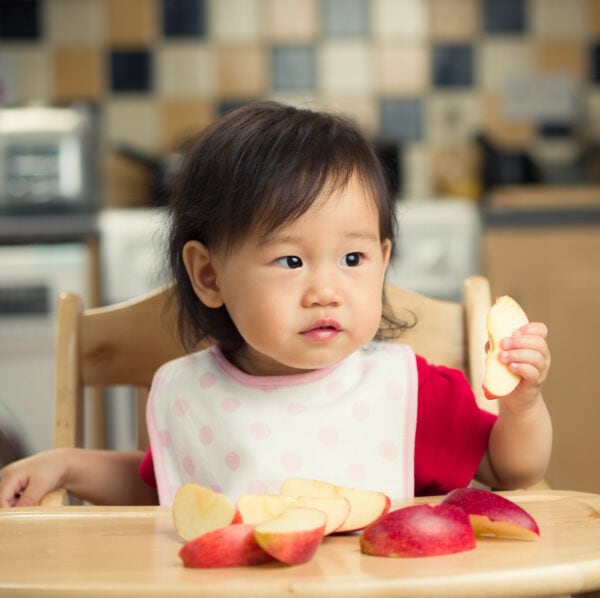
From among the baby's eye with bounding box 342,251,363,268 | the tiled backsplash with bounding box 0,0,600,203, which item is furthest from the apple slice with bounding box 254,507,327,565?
the tiled backsplash with bounding box 0,0,600,203

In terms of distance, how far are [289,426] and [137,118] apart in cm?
240

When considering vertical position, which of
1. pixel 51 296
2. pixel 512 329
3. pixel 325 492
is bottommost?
pixel 51 296

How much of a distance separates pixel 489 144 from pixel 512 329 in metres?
2.38

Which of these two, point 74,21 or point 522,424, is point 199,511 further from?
point 74,21

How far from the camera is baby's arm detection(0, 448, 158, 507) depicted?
1104mm

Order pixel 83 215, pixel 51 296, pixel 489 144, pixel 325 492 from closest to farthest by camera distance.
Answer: pixel 325 492
pixel 51 296
pixel 83 215
pixel 489 144

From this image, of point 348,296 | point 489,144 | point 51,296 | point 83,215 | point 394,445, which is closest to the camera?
point 348,296

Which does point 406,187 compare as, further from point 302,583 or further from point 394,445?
point 302,583

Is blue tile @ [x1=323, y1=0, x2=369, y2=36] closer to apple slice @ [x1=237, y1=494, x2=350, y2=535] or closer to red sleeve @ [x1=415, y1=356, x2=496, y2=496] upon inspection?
red sleeve @ [x1=415, y1=356, x2=496, y2=496]

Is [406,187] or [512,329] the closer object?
[512,329]

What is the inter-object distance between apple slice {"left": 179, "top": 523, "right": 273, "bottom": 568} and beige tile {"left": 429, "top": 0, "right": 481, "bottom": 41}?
9.32 ft

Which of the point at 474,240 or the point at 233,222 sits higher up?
the point at 233,222

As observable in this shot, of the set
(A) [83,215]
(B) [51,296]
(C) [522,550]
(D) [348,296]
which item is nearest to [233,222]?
(D) [348,296]

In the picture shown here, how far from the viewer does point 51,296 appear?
8.72 ft
